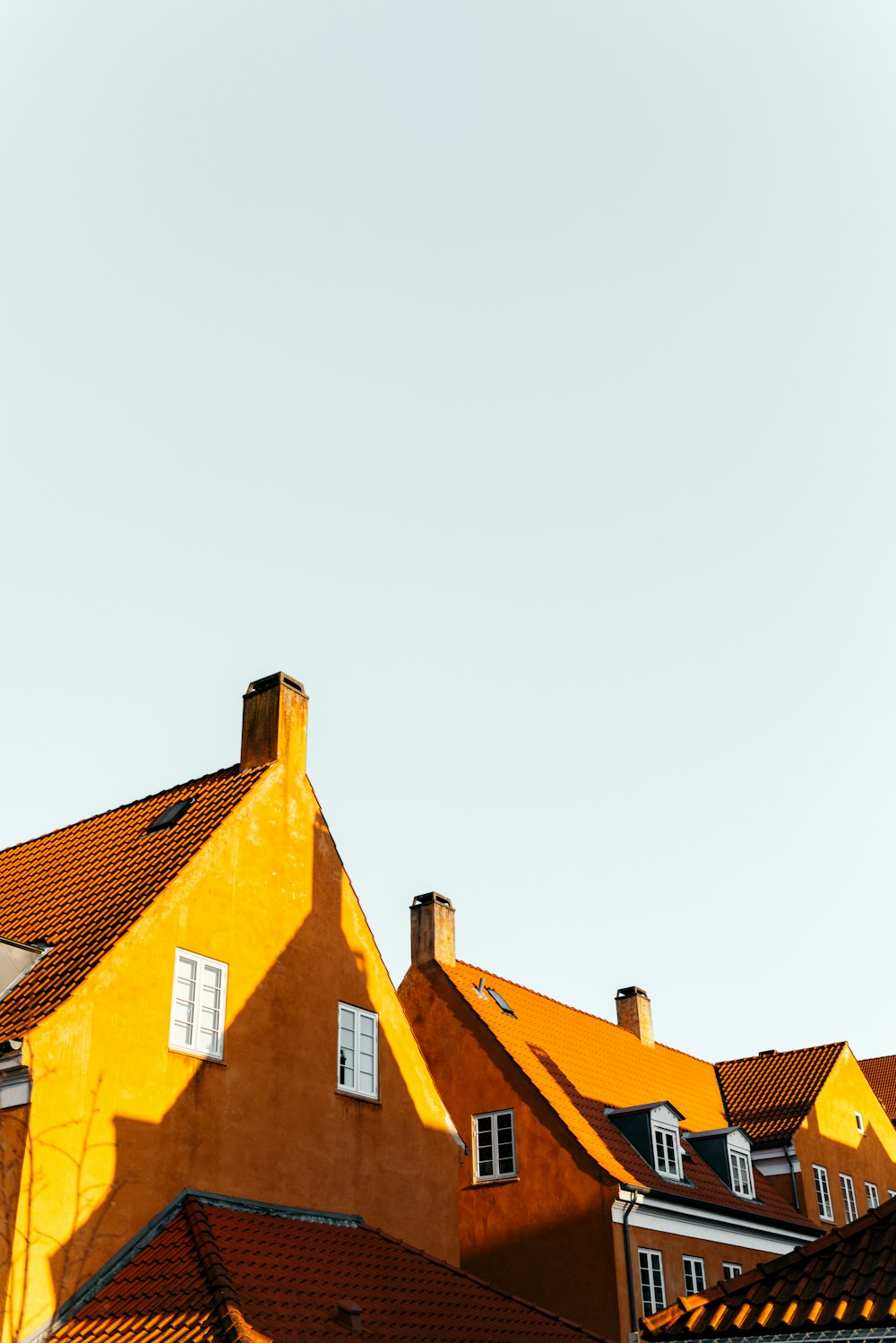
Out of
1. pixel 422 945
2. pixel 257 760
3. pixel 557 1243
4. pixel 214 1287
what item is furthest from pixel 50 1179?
pixel 422 945

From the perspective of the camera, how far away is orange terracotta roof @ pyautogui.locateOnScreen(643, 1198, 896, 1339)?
31.4 ft

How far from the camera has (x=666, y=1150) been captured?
29672 mm

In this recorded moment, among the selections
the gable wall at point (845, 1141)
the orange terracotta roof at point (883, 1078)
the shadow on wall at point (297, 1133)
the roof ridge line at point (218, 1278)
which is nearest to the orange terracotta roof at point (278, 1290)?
the roof ridge line at point (218, 1278)

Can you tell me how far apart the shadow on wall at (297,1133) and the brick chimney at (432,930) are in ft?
29.8

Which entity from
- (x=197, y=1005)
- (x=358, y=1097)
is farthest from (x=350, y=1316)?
(x=358, y=1097)

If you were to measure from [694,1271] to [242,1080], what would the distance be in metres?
14.6

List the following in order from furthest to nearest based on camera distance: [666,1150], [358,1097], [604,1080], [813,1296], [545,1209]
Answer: [604,1080] → [666,1150] → [545,1209] → [358,1097] → [813,1296]

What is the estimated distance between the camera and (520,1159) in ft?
91.1

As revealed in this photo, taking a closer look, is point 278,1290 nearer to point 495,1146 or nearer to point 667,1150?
point 495,1146

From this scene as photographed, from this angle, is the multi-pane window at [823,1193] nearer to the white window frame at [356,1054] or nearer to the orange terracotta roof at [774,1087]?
the orange terracotta roof at [774,1087]

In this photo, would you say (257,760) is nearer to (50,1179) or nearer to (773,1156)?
(50,1179)

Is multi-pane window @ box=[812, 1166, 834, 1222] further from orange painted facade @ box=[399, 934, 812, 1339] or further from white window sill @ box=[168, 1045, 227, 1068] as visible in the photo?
white window sill @ box=[168, 1045, 227, 1068]

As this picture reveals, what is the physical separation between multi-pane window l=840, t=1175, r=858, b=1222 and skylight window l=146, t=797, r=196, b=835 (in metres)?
24.9

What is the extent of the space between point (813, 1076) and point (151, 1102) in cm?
2621
